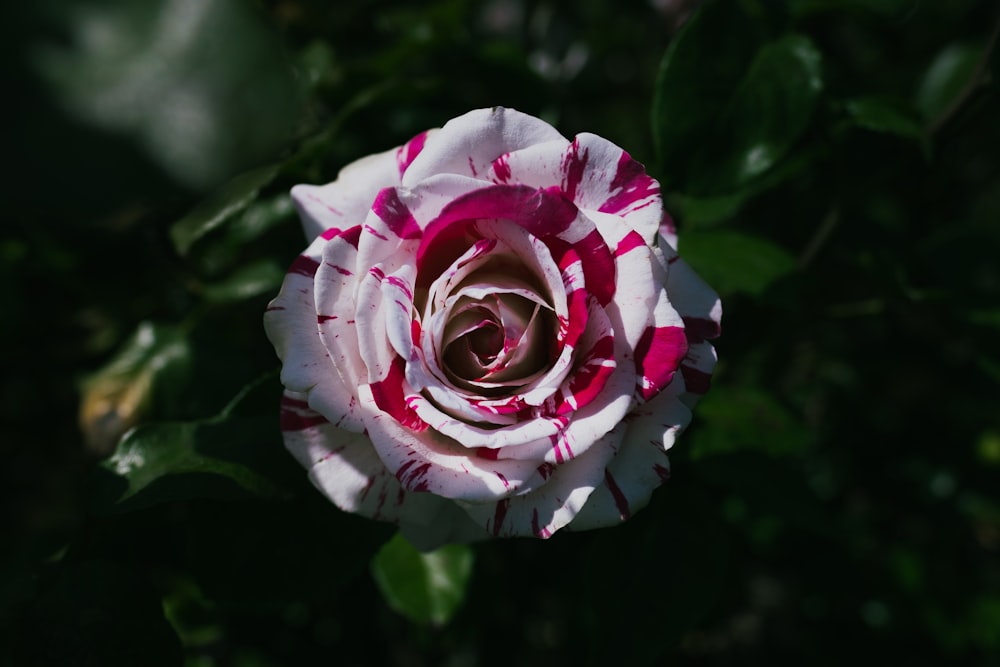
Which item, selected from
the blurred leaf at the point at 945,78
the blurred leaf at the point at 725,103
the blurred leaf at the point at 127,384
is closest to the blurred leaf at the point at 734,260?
the blurred leaf at the point at 725,103

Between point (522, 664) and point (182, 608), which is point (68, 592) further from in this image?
point (522, 664)

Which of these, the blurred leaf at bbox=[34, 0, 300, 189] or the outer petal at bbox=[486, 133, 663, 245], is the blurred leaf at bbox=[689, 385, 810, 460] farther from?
the blurred leaf at bbox=[34, 0, 300, 189]

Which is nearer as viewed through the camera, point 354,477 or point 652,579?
point 354,477

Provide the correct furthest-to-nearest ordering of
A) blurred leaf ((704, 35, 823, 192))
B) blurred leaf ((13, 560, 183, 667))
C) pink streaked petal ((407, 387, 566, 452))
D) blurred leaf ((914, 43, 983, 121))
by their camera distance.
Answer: blurred leaf ((914, 43, 983, 121)), blurred leaf ((704, 35, 823, 192)), blurred leaf ((13, 560, 183, 667)), pink streaked petal ((407, 387, 566, 452))

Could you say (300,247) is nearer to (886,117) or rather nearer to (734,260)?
(734,260)

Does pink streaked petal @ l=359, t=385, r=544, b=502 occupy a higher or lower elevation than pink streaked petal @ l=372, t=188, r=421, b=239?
lower

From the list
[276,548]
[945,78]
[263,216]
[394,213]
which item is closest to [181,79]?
[394,213]

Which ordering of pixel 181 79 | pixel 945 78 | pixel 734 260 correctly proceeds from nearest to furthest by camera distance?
pixel 181 79 < pixel 734 260 < pixel 945 78

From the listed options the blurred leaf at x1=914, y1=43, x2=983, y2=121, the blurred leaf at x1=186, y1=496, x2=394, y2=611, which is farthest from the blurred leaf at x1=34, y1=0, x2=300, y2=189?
the blurred leaf at x1=914, y1=43, x2=983, y2=121

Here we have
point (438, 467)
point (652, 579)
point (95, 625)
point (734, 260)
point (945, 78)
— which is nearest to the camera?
point (438, 467)
